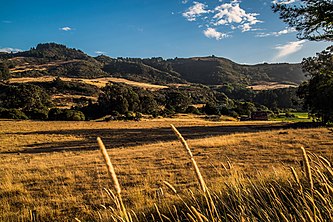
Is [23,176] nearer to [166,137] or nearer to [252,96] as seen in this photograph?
[166,137]

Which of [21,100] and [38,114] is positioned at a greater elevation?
[21,100]

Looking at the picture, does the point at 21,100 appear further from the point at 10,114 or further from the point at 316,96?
the point at 316,96

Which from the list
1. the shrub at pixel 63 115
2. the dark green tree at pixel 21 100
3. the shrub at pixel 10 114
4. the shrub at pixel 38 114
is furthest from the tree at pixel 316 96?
the dark green tree at pixel 21 100

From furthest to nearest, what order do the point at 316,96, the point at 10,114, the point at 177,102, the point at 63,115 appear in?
1. the point at 177,102
2. the point at 63,115
3. the point at 10,114
4. the point at 316,96

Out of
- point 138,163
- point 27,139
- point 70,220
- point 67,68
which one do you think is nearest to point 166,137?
point 27,139

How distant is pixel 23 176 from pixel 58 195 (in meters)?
4.27

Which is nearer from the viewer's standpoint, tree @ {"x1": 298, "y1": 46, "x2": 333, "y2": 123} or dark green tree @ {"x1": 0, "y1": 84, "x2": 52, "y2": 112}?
tree @ {"x1": 298, "y1": 46, "x2": 333, "y2": 123}

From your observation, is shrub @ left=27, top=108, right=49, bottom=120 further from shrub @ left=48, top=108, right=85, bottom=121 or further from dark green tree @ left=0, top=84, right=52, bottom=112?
dark green tree @ left=0, top=84, right=52, bottom=112

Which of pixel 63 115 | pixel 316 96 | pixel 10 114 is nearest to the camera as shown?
pixel 316 96

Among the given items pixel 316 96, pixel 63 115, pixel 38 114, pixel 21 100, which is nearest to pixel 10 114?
pixel 38 114

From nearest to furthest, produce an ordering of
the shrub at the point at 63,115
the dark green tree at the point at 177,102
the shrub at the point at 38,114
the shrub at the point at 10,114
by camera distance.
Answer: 1. the shrub at the point at 10,114
2. the shrub at the point at 38,114
3. the shrub at the point at 63,115
4. the dark green tree at the point at 177,102

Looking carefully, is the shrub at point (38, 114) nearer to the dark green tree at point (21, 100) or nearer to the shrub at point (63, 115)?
the shrub at point (63, 115)

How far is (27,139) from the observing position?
103ft

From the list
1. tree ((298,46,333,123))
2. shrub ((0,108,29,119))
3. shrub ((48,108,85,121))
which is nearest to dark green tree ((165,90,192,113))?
shrub ((48,108,85,121))
